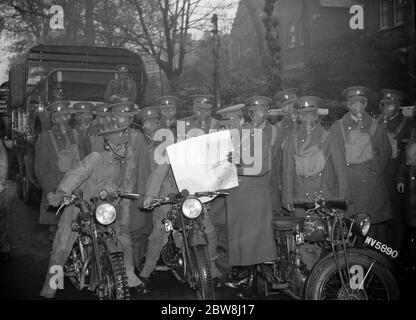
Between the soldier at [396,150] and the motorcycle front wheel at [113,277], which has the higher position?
the soldier at [396,150]

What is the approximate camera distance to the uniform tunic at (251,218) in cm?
447

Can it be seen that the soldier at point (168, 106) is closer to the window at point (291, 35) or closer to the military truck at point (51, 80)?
the military truck at point (51, 80)

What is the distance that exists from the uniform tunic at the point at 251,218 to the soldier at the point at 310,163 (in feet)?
0.71

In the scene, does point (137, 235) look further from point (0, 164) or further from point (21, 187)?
point (21, 187)

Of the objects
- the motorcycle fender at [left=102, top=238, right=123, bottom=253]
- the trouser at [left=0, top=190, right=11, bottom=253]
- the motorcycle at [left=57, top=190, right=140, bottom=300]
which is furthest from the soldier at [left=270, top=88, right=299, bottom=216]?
the trouser at [left=0, top=190, right=11, bottom=253]

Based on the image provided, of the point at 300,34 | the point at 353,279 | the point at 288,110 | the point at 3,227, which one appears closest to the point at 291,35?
the point at 300,34

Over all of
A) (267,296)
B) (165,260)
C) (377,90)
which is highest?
(377,90)

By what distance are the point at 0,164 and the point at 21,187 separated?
1.83m

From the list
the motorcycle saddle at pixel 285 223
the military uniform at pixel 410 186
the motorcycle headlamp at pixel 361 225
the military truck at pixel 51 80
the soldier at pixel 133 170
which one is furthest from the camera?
the military truck at pixel 51 80

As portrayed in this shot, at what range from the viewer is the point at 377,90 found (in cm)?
507

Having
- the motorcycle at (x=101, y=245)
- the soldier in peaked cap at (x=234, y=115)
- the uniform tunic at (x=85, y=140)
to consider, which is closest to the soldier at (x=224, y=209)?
the soldier in peaked cap at (x=234, y=115)

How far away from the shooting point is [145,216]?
5.29m

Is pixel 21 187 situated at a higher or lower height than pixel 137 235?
higher
